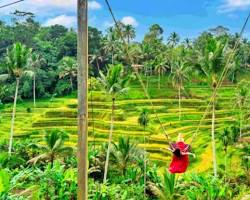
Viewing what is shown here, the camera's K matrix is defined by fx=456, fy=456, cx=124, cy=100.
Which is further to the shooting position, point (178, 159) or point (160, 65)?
point (160, 65)

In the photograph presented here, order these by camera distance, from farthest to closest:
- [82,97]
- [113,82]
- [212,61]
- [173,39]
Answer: [173,39], [212,61], [113,82], [82,97]

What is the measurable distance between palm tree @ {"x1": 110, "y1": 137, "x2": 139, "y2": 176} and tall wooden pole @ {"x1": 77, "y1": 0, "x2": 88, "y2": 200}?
13479 millimetres

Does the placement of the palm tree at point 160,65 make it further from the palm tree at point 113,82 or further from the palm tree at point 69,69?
the palm tree at point 113,82

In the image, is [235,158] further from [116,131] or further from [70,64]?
[70,64]

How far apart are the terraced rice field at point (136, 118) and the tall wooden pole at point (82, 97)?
19925mm

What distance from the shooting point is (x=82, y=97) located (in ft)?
13.9

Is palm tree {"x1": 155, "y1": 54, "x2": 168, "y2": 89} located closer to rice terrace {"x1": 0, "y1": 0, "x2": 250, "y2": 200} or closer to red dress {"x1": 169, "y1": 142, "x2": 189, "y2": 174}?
rice terrace {"x1": 0, "y1": 0, "x2": 250, "y2": 200}

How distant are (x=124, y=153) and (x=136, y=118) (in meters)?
15.0

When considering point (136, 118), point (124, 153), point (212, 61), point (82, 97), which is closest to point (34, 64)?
point (136, 118)

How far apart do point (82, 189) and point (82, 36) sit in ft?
4.66

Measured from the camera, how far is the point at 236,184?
66.5ft

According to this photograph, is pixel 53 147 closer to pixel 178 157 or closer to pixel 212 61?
pixel 212 61

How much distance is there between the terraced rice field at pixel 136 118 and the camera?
27734 millimetres

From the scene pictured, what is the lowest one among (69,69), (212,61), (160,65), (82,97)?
(82,97)
